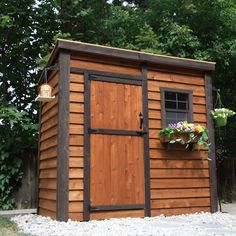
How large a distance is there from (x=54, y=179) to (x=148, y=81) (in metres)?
2.40

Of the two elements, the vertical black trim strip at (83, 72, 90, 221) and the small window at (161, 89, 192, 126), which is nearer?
the vertical black trim strip at (83, 72, 90, 221)

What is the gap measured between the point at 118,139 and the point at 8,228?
7.21 feet

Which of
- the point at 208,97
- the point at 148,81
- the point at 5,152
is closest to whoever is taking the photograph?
the point at 148,81

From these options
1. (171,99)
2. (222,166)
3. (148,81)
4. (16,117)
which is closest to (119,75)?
(148,81)

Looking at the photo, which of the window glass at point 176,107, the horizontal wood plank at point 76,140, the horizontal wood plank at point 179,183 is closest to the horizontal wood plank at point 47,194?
the horizontal wood plank at point 76,140

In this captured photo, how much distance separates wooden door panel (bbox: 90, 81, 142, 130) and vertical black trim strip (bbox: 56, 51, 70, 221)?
0.47 metres

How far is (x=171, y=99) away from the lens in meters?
7.40

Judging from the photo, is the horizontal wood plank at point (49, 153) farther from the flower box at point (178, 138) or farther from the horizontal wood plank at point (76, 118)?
the flower box at point (178, 138)

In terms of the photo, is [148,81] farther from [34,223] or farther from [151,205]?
[34,223]

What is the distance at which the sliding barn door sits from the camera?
21.0 ft

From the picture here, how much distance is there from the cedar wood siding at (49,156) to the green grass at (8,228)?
25.0 inches

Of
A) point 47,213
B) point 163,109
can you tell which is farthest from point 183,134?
point 47,213

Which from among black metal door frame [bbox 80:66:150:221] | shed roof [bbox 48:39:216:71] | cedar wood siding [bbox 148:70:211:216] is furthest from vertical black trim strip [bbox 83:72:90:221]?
cedar wood siding [bbox 148:70:211:216]

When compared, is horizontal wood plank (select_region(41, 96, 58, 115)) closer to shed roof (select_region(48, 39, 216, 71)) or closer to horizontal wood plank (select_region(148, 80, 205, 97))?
shed roof (select_region(48, 39, 216, 71))
